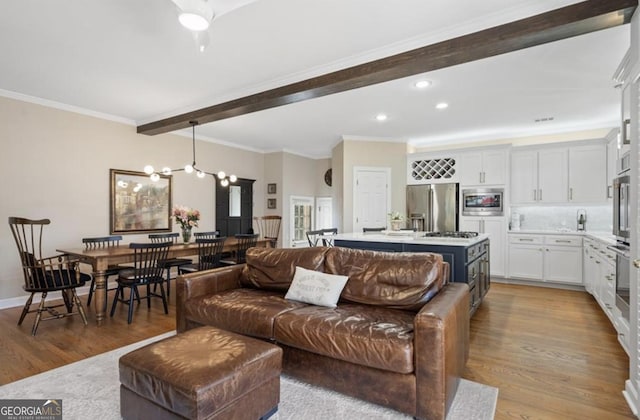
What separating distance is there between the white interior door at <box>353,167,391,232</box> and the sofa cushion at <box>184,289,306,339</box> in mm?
3687

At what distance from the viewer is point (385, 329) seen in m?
2.00

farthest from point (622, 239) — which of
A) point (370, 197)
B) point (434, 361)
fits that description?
point (370, 197)

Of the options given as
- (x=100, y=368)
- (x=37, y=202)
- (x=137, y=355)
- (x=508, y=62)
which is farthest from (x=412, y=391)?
(x=37, y=202)

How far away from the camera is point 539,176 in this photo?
559cm

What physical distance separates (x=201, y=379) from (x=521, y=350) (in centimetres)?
270

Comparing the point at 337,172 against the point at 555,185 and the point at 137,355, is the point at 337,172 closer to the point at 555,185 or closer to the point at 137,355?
the point at 555,185

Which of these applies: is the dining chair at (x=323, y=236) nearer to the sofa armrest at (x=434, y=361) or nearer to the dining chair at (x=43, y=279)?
the sofa armrest at (x=434, y=361)

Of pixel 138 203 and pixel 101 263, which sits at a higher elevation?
pixel 138 203

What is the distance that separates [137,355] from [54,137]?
164 inches

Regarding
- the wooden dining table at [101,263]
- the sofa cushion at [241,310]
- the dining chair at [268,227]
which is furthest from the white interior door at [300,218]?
the sofa cushion at [241,310]

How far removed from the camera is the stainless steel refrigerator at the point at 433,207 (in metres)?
6.14

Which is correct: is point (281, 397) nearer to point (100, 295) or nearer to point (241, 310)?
point (241, 310)

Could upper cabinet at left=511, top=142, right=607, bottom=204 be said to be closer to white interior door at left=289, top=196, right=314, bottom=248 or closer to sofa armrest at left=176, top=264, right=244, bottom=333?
white interior door at left=289, top=196, right=314, bottom=248

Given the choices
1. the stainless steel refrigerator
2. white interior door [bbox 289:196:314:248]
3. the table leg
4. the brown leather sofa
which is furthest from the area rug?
white interior door [bbox 289:196:314:248]
